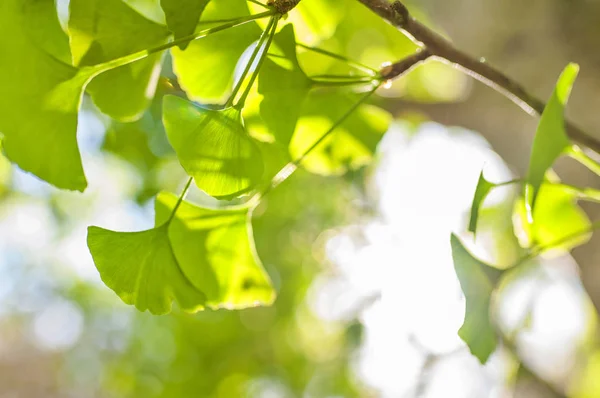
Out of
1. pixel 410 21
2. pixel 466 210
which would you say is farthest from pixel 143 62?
pixel 466 210

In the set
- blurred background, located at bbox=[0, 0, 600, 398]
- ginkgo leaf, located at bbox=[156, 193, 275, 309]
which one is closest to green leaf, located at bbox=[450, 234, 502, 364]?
ginkgo leaf, located at bbox=[156, 193, 275, 309]

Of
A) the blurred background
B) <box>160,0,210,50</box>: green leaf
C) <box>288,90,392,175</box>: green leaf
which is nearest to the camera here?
<box>160,0,210,50</box>: green leaf

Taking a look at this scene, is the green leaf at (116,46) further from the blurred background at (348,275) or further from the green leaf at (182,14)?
the blurred background at (348,275)

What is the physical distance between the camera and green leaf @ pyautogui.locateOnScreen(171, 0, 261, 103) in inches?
11.2

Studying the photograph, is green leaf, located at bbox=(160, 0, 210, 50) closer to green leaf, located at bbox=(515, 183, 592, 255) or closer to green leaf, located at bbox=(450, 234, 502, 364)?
green leaf, located at bbox=(450, 234, 502, 364)

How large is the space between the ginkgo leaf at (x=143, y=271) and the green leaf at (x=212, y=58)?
0.09 m

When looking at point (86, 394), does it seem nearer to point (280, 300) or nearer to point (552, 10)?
point (280, 300)

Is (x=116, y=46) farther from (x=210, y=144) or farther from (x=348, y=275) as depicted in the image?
(x=348, y=275)

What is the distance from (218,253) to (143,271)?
5 cm

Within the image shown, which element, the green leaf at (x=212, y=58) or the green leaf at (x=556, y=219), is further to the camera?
the green leaf at (x=556, y=219)

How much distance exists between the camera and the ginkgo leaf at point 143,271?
0.82ft

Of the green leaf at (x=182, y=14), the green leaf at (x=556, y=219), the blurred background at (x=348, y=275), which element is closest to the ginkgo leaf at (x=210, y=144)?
the green leaf at (x=182, y=14)

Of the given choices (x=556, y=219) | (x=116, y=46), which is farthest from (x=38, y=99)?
(x=556, y=219)

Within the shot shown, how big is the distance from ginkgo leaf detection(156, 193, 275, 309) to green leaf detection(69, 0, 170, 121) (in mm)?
59
